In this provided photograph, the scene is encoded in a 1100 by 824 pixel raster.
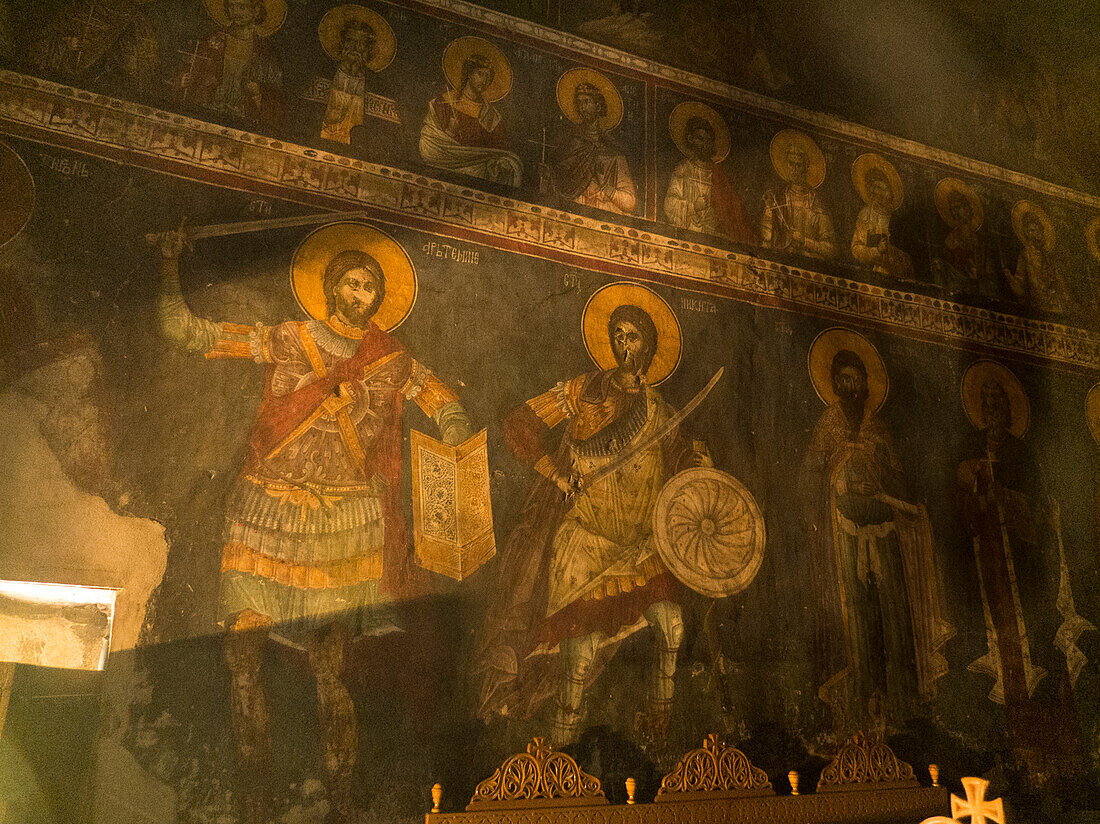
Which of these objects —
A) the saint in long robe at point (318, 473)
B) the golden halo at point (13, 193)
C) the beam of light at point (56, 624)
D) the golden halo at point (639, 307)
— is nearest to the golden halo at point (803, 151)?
the golden halo at point (639, 307)

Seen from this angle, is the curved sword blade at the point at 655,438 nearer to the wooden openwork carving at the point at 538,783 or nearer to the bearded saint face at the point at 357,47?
the wooden openwork carving at the point at 538,783

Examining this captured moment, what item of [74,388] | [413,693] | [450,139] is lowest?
[413,693]

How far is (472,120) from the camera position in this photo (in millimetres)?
4855

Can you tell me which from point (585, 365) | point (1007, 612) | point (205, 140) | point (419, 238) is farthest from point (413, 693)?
point (1007, 612)

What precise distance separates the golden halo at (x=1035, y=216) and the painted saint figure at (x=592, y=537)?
3.31 metres

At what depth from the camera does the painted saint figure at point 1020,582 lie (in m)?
5.14

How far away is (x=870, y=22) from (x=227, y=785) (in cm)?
654

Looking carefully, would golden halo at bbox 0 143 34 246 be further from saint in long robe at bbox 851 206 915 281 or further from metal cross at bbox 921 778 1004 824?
metal cross at bbox 921 778 1004 824

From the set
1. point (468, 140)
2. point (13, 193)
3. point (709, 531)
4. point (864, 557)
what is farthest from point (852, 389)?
point (13, 193)

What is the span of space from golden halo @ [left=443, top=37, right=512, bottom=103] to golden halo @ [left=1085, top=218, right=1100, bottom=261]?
489cm

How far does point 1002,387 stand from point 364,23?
15.9 ft

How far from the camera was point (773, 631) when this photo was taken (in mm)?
4684

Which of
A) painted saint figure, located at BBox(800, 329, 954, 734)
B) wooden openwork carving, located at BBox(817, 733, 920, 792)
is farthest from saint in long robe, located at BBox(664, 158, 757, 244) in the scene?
wooden openwork carving, located at BBox(817, 733, 920, 792)

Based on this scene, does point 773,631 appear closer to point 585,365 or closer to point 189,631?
point 585,365
